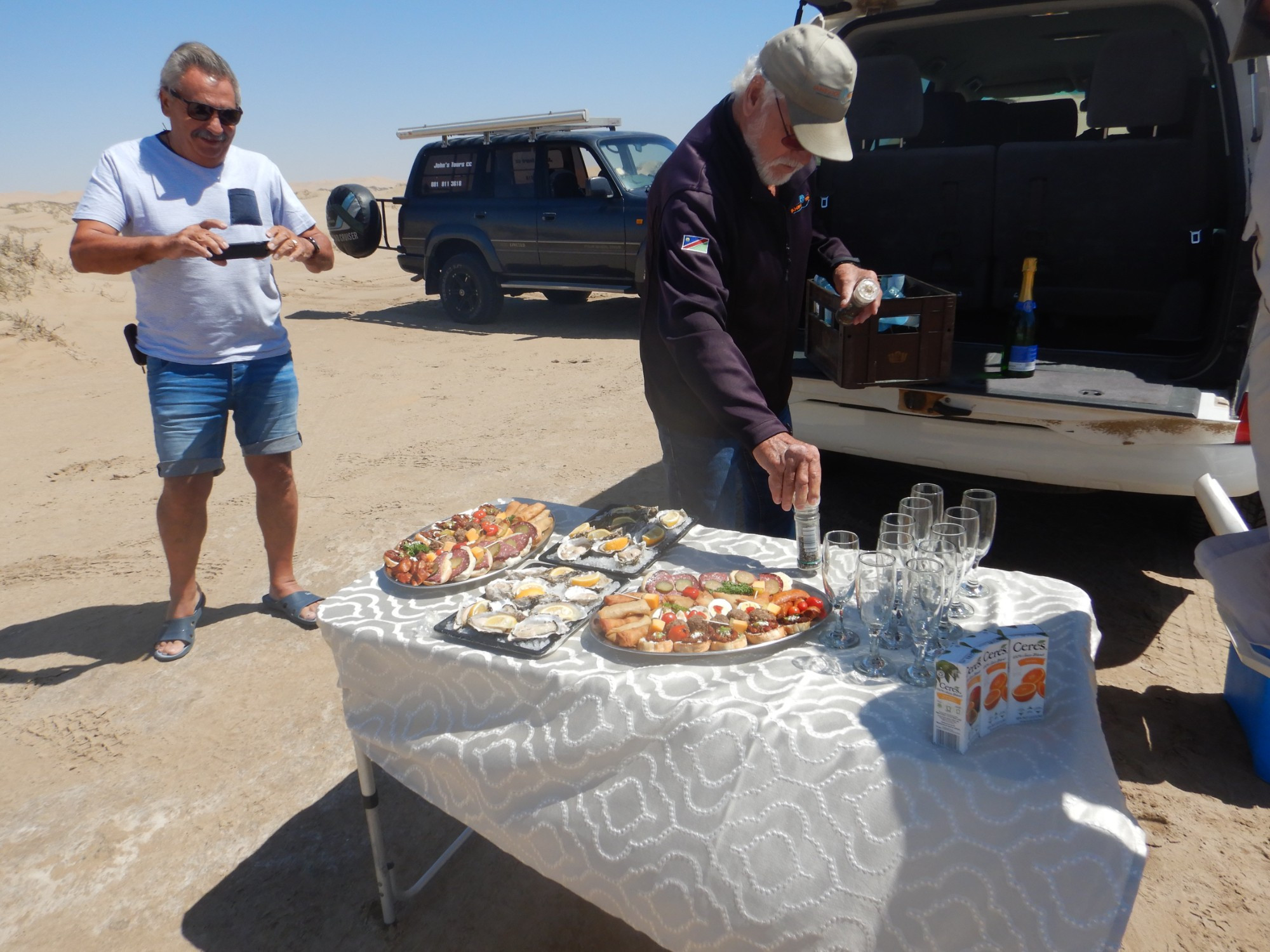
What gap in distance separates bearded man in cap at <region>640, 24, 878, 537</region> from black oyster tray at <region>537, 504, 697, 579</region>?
0.85 feet

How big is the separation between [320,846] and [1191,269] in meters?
3.98

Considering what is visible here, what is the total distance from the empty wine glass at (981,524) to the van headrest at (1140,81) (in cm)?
260

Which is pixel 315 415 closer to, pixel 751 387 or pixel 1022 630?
pixel 751 387

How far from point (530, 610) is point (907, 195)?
3193 mm

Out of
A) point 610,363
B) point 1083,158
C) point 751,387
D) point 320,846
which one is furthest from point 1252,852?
point 610,363

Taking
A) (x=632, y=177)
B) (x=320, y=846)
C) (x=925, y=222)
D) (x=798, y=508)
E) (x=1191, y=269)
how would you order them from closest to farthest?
(x=798, y=508), (x=320, y=846), (x=1191, y=269), (x=925, y=222), (x=632, y=177)

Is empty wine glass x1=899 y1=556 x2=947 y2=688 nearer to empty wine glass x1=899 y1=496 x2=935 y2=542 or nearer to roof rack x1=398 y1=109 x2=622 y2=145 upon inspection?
empty wine glass x1=899 y1=496 x2=935 y2=542

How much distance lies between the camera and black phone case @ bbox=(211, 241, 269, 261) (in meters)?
2.91

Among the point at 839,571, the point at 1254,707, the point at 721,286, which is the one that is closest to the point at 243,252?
the point at 721,286

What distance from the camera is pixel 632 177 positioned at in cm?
898

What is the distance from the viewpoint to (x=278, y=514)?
3.63 meters

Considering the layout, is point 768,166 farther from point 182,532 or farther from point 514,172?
point 514,172

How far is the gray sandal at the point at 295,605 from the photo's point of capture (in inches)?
145

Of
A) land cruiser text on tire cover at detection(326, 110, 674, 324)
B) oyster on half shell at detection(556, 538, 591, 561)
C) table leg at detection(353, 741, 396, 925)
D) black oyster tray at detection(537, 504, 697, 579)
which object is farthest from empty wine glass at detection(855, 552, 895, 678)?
land cruiser text on tire cover at detection(326, 110, 674, 324)
